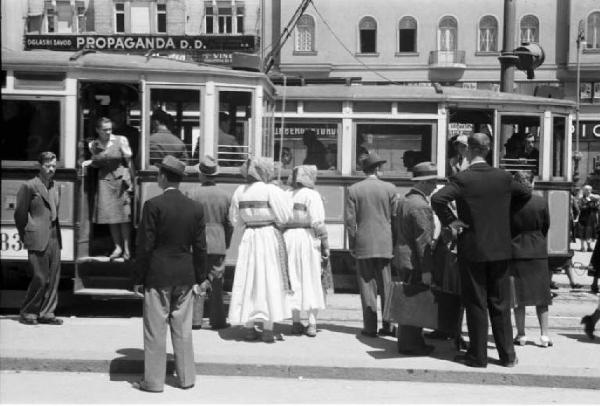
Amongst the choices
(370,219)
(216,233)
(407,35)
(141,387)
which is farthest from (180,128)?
(407,35)

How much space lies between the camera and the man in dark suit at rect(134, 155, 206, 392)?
7.43m

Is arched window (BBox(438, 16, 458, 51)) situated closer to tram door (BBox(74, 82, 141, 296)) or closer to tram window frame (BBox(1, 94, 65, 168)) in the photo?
tram door (BBox(74, 82, 141, 296))

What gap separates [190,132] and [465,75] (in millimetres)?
32366

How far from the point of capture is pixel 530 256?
908 cm

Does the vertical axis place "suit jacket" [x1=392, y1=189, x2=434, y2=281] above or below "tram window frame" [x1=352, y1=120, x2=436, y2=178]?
below

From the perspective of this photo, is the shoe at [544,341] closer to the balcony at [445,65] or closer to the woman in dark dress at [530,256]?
the woman in dark dress at [530,256]

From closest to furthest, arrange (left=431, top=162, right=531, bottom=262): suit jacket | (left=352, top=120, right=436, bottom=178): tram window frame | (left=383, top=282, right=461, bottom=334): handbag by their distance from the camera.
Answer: (left=431, top=162, right=531, bottom=262): suit jacket
(left=383, top=282, right=461, bottom=334): handbag
(left=352, top=120, right=436, bottom=178): tram window frame

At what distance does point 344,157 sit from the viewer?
13.7 metres

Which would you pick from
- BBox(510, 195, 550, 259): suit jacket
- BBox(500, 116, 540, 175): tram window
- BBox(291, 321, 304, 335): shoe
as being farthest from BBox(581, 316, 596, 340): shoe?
BBox(500, 116, 540, 175): tram window

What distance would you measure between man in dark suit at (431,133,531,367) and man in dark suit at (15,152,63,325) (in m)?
4.24

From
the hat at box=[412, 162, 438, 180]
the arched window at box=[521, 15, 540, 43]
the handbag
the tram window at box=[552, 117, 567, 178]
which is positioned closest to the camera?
the handbag

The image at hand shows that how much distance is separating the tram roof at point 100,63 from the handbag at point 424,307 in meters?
4.06

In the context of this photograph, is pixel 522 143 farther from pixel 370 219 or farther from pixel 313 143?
pixel 370 219

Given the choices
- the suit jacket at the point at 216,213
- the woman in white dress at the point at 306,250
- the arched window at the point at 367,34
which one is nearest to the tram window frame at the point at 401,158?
the woman in white dress at the point at 306,250
